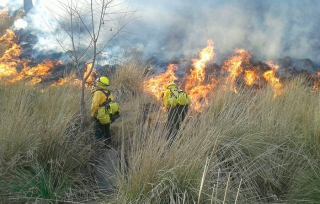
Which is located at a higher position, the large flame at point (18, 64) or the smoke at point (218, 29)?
the smoke at point (218, 29)

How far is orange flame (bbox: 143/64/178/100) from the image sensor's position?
7.38 metres

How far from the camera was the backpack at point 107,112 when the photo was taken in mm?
5105

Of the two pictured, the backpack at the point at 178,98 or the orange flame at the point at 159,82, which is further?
the orange flame at the point at 159,82

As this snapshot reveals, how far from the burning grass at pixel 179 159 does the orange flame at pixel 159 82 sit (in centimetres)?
326

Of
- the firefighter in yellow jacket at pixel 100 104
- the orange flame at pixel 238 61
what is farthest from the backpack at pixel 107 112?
the orange flame at pixel 238 61

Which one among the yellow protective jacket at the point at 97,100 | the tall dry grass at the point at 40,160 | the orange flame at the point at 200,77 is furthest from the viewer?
the orange flame at the point at 200,77

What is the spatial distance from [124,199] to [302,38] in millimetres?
11232

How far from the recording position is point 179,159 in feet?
8.98

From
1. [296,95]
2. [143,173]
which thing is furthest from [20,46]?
[143,173]

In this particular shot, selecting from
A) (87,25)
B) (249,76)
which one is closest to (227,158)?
(249,76)

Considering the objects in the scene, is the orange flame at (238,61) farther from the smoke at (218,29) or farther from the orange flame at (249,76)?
the smoke at (218,29)

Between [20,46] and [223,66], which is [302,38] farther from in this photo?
[20,46]

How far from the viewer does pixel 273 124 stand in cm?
376

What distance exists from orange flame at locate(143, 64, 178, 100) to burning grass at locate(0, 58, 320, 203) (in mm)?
3260
